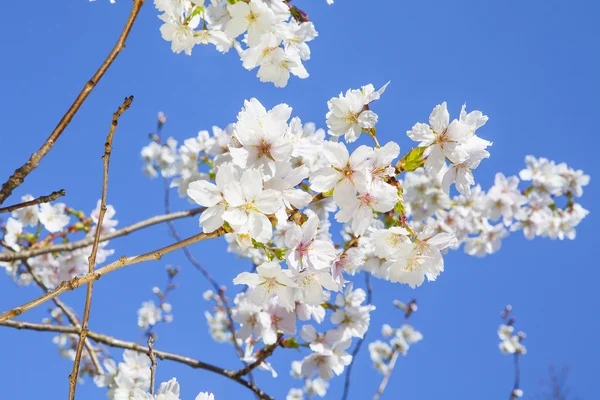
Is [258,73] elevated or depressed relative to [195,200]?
elevated

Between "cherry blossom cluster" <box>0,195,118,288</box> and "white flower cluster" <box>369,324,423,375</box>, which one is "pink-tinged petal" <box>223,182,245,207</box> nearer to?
"cherry blossom cluster" <box>0,195,118,288</box>

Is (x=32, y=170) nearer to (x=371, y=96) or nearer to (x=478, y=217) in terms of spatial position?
(x=371, y=96)

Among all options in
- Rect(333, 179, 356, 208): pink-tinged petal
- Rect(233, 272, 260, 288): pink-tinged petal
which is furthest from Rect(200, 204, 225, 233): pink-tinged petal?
Rect(333, 179, 356, 208): pink-tinged petal

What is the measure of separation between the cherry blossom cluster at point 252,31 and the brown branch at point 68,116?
1.88ft

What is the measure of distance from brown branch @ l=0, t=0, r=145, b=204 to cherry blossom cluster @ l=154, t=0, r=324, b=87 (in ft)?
1.88

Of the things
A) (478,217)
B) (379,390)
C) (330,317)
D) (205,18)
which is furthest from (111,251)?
(478,217)

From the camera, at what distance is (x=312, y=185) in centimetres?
132

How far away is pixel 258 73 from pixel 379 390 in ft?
9.43

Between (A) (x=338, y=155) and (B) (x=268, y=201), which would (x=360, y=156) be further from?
(B) (x=268, y=201)

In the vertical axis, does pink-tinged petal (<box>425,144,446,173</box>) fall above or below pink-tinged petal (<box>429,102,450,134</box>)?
below

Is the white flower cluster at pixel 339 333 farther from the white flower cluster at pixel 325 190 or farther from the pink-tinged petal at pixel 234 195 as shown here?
the pink-tinged petal at pixel 234 195

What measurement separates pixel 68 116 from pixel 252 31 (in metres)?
0.80

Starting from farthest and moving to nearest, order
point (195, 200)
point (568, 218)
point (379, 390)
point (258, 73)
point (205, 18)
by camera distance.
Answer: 1. point (568, 218)
2. point (379, 390)
3. point (205, 18)
4. point (258, 73)
5. point (195, 200)

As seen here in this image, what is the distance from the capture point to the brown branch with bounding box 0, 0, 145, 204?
3.67ft
